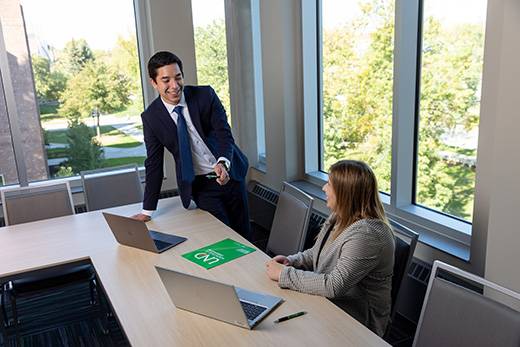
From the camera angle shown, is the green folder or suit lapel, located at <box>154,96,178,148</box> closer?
the green folder

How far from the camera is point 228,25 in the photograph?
185 inches

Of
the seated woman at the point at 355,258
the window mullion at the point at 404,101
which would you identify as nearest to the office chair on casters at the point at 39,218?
the seated woman at the point at 355,258

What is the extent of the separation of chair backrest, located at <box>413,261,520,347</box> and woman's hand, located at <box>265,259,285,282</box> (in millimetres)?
588

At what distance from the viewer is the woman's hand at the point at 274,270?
79.4 inches

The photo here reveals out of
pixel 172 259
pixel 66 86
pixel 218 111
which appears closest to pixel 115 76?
pixel 66 86

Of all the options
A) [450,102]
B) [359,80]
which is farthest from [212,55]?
[450,102]

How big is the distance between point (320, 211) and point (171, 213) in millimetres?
1285

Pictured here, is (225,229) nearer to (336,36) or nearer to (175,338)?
(175,338)

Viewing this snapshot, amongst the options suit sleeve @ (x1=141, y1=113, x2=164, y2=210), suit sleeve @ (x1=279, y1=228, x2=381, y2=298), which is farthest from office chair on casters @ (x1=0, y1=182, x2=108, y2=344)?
suit sleeve @ (x1=279, y1=228, x2=381, y2=298)

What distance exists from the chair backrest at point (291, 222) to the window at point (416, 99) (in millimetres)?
851

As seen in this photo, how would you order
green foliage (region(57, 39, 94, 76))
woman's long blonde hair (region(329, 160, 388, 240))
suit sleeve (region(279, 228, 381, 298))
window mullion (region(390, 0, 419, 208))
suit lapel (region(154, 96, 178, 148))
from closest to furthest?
suit sleeve (region(279, 228, 381, 298)) < woman's long blonde hair (region(329, 160, 388, 240)) < suit lapel (region(154, 96, 178, 148)) < window mullion (region(390, 0, 419, 208)) < green foliage (region(57, 39, 94, 76))

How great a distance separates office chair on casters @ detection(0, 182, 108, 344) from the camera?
2873mm

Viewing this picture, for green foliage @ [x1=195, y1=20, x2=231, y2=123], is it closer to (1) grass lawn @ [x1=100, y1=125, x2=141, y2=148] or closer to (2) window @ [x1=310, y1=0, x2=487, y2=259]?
(1) grass lawn @ [x1=100, y1=125, x2=141, y2=148]

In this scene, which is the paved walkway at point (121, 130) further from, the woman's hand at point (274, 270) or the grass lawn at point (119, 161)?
the woman's hand at point (274, 270)
